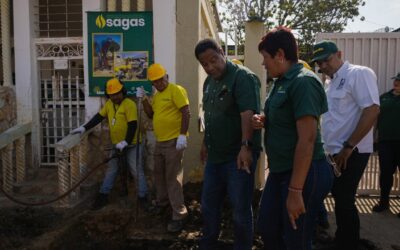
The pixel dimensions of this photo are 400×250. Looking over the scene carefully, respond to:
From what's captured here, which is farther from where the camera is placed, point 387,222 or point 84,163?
point 84,163

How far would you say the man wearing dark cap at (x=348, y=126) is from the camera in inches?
136

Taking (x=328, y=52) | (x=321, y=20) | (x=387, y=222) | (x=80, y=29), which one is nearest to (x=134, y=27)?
(x=80, y=29)

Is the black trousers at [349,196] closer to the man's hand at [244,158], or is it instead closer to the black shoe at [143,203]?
the man's hand at [244,158]

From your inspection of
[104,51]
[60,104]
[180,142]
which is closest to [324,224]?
[180,142]

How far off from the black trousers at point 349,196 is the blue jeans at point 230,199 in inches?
33.3

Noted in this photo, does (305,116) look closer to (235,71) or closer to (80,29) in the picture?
(235,71)

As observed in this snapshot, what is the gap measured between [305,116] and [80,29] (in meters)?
5.05

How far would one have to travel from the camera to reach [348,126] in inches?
142

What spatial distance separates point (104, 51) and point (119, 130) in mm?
1264

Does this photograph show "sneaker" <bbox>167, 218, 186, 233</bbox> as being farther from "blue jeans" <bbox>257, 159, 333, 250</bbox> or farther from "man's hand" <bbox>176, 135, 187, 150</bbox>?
"blue jeans" <bbox>257, 159, 333, 250</bbox>

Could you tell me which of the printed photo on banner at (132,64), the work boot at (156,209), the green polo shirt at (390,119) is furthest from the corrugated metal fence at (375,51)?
the work boot at (156,209)

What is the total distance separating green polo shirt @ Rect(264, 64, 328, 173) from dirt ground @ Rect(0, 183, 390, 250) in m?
1.75

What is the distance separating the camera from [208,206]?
140 inches

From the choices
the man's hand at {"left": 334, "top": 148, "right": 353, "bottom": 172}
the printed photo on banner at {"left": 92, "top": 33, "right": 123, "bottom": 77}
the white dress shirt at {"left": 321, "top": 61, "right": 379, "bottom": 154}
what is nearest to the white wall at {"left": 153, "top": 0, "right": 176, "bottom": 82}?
the printed photo on banner at {"left": 92, "top": 33, "right": 123, "bottom": 77}
